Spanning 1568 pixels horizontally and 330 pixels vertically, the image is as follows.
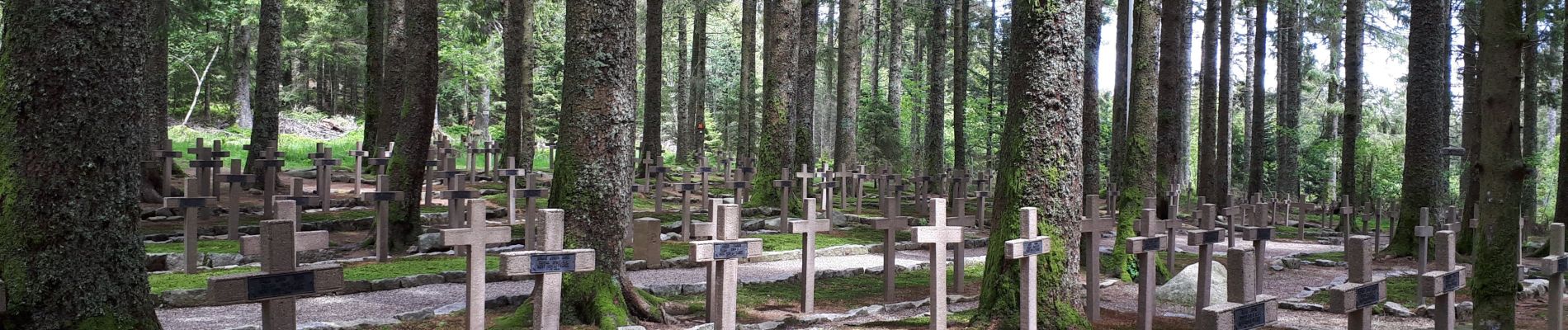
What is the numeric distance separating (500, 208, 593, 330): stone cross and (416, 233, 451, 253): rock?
6910mm

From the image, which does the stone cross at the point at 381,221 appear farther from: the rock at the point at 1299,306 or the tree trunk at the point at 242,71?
the tree trunk at the point at 242,71

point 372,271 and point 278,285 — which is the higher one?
point 278,285

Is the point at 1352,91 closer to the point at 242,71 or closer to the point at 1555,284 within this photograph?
the point at 1555,284

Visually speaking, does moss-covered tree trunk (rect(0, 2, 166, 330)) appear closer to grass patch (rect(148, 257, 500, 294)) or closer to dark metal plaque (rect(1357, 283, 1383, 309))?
grass patch (rect(148, 257, 500, 294))

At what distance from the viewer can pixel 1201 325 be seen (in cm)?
425

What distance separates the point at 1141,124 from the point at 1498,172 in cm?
451

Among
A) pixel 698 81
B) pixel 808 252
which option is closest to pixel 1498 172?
pixel 808 252

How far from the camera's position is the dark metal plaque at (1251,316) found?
436 cm

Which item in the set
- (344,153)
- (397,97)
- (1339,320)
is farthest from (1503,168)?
(344,153)

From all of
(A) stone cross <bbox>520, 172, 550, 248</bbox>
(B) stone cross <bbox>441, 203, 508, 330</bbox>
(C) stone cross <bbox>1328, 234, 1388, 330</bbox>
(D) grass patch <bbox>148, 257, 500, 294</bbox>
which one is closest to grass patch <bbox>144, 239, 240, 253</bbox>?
(D) grass patch <bbox>148, 257, 500, 294</bbox>

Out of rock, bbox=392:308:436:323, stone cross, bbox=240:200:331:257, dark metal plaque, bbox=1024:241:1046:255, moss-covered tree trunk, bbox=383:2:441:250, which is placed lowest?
rock, bbox=392:308:436:323

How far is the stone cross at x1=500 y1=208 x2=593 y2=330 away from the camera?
5.21 m

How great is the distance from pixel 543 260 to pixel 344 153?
27.1m

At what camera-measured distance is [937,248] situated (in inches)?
268
